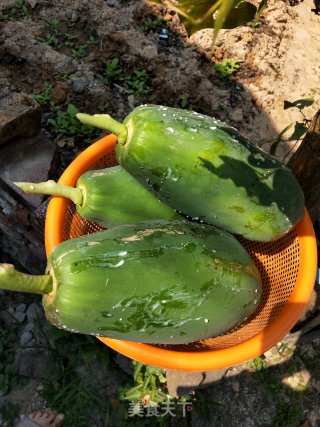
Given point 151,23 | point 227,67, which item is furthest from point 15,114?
point 227,67

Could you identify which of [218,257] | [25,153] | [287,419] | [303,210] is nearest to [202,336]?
[218,257]

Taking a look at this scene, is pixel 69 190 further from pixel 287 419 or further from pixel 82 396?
pixel 287 419

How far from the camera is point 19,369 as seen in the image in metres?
2.16

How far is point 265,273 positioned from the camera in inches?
63.0

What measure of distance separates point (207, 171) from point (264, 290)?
0.51 meters

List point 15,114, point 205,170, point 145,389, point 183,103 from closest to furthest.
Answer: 1. point 205,170
2. point 15,114
3. point 145,389
4. point 183,103

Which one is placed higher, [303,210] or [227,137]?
[227,137]

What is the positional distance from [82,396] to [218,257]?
A: 1.22m

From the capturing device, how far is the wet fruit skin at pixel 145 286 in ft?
3.57

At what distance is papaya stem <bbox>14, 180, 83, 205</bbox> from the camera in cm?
132

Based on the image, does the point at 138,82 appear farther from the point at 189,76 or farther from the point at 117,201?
the point at 117,201

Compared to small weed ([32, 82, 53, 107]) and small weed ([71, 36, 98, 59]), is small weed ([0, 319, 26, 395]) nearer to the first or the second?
small weed ([32, 82, 53, 107])

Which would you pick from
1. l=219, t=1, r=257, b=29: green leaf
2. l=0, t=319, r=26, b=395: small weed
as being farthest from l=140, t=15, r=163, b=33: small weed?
l=219, t=1, r=257, b=29: green leaf

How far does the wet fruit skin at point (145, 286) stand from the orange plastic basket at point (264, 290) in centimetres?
10
